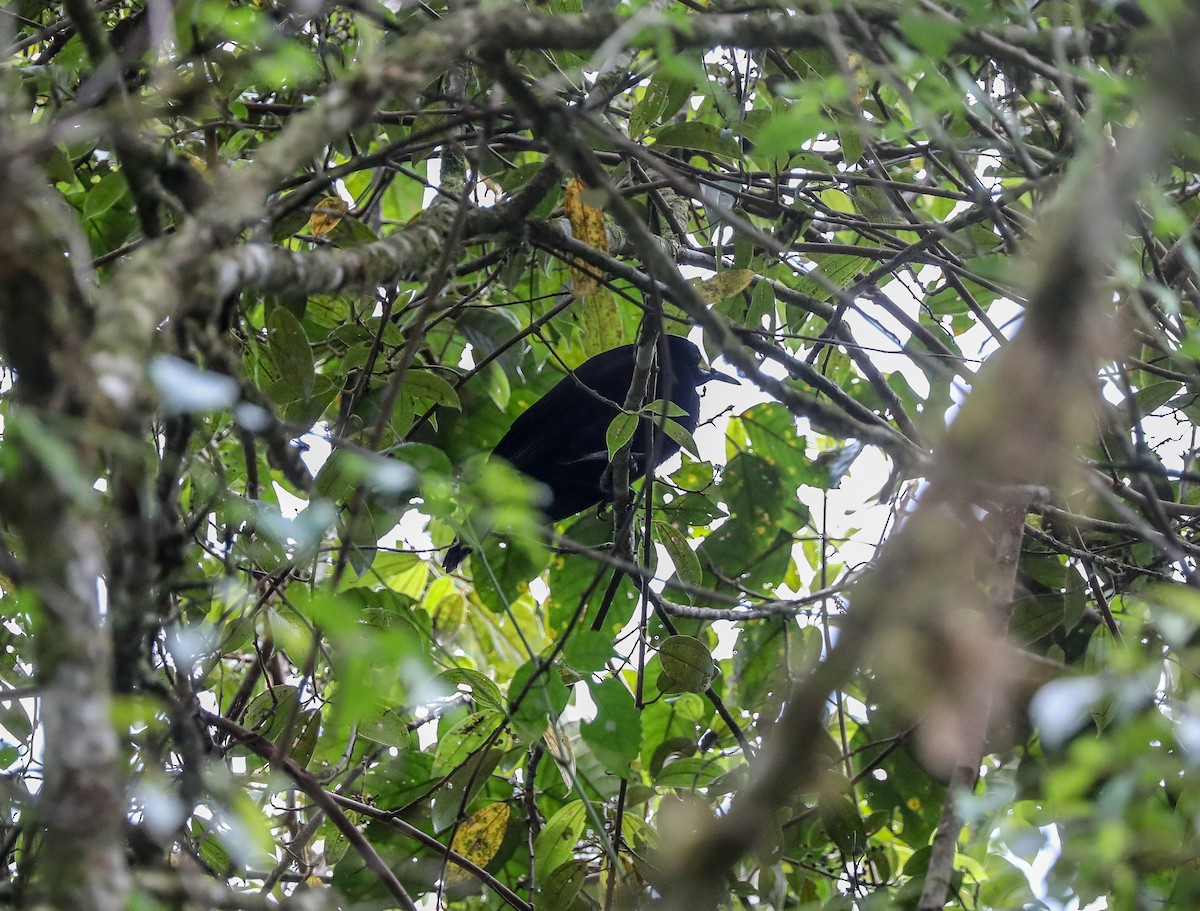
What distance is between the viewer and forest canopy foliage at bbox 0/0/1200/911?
993mm

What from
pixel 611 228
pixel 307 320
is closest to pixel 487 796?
pixel 307 320

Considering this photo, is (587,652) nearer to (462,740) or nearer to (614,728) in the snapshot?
(614,728)

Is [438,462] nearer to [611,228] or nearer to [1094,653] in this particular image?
[611,228]

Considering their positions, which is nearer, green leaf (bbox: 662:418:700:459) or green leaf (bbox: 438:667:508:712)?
green leaf (bbox: 438:667:508:712)

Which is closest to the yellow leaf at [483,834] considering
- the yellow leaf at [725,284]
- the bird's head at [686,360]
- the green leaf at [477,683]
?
the green leaf at [477,683]

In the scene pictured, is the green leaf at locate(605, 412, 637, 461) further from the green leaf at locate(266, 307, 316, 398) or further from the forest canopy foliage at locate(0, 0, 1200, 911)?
the green leaf at locate(266, 307, 316, 398)

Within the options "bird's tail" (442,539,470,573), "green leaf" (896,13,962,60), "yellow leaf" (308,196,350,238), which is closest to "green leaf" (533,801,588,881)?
"bird's tail" (442,539,470,573)

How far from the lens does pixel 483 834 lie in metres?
2.74

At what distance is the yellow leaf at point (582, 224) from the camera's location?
2391mm

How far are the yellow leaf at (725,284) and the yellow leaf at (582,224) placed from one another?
270 mm

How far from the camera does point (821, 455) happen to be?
387cm

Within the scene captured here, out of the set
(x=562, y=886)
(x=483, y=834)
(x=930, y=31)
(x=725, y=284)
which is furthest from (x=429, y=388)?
(x=930, y=31)

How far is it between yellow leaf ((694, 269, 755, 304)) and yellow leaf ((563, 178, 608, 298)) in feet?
0.89

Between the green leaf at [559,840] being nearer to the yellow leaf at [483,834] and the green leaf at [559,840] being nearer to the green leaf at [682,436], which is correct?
the yellow leaf at [483,834]
